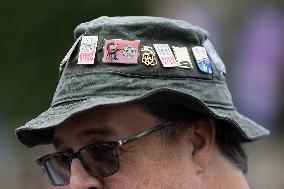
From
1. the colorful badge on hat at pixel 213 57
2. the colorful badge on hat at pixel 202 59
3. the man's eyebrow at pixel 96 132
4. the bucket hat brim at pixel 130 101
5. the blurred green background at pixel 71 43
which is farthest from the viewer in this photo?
the blurred green background at pixel 71 43

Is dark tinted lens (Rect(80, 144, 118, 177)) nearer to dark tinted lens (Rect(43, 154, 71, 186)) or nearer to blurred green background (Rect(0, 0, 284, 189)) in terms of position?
dark tinted lens (Rect(43, 154, 71, 186))

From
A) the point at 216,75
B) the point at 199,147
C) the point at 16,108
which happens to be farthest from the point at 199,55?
the point at 16,108

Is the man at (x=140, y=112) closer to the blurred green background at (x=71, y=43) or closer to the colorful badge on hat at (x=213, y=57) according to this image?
the colorful badge on hat at (x=213, y=57)

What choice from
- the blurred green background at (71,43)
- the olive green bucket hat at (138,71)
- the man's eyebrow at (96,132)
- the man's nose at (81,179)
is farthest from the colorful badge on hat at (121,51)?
the blurred green background at (71,43)

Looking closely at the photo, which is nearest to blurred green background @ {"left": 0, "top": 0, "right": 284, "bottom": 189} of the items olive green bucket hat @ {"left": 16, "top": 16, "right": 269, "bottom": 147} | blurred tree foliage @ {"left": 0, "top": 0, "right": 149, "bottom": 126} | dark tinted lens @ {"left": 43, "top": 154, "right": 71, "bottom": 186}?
blurred tree foliage @ {"left": 0, "top": 0, "right": 149, "bottom": 126}

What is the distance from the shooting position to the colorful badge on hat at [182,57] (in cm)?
312

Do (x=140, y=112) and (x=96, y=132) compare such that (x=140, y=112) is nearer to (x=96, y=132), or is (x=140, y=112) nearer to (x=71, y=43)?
(x=96, y=132)

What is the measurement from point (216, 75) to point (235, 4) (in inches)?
319

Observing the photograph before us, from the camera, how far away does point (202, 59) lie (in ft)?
10.5

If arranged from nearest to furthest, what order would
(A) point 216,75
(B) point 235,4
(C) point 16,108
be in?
(A) point 216,75 → (C) point 16,108 → (B) point 235,4

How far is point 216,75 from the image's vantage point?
10.7ft

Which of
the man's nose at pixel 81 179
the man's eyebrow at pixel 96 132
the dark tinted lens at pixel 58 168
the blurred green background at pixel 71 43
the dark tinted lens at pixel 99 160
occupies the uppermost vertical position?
the man's eyebrow at pixel 96 132

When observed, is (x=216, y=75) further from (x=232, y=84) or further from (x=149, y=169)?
(x=232, y=84)

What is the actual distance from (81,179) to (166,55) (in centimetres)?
55
